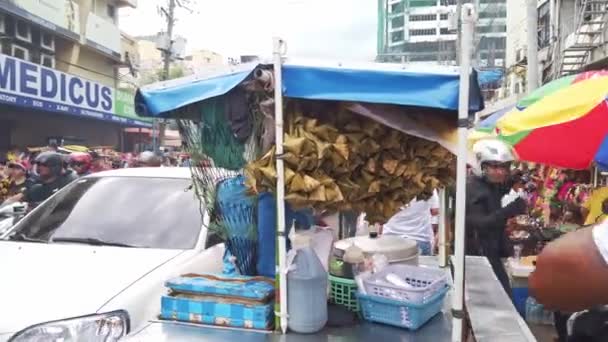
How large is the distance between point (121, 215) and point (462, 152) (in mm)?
2751

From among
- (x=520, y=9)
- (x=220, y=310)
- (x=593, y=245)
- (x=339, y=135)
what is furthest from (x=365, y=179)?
(x=520, y=9)

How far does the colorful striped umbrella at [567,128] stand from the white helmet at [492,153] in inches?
5.4

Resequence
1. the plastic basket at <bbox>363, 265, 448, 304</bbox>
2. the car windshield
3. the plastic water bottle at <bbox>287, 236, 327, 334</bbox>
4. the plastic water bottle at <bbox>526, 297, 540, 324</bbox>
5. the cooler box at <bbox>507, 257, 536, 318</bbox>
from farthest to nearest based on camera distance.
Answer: the cooler box at <bbox>507, 257, 536, 318</bbox> → the plastic water bottle at <bbox>526, 297, 540, 324</bbox> → the car windshield → the plastic basket at <bbox>363, 265, 448, 304</bbox> → the plastic water bottle at <bbox>287, 236, 327, 334</bbox>

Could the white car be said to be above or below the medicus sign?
below

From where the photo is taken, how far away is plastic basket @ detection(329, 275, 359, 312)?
2797 mm

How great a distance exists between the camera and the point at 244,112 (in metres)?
2.55

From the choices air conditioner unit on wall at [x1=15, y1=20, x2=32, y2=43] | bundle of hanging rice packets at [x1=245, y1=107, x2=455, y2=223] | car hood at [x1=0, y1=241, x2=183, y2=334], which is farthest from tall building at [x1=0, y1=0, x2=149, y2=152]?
bundle of hanging rice packets at [x1=245, y1=107, x2=455, y2=223]

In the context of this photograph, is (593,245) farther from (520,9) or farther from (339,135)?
(520,9)

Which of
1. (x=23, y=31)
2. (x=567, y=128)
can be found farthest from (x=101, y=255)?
(x=23, y=31)

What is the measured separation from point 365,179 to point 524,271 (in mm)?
3592

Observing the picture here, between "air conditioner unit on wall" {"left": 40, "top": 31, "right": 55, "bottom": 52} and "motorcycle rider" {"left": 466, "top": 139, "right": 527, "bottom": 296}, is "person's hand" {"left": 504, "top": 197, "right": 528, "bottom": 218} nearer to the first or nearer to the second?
"motorcycle rider" {"left": 466, "top": 139, "right": 527, "bottom": 296}

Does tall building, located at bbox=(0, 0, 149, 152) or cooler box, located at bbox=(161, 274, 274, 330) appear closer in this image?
cooler box, located at bbox=(161, 274, 274, 330)

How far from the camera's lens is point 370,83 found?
2320mm

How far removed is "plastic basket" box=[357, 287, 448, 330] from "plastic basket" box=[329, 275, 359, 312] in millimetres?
88
